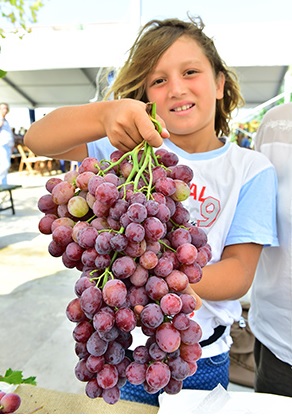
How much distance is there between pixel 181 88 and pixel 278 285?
2.24 feet

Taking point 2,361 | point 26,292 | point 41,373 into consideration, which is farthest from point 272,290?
point 26,292

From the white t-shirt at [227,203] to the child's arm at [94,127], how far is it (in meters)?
0.24

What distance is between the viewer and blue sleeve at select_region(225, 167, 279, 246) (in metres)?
1.04

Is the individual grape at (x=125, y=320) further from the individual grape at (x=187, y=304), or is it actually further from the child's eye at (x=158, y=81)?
the child's eye at (x=158, y=81)

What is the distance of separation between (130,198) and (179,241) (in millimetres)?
105

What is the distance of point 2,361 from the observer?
8.95ft

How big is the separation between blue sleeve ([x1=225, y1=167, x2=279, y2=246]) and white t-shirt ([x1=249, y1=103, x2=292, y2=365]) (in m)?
0.06

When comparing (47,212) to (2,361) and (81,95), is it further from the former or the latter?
(81,95)

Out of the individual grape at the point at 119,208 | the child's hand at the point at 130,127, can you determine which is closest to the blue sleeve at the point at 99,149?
the child's hand at the point at 130,127

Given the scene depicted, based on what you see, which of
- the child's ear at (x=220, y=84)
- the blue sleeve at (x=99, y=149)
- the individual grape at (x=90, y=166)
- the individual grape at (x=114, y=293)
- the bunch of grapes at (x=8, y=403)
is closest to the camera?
the individual grape at (x=114, y=293)

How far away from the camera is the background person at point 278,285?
1160 millimetres

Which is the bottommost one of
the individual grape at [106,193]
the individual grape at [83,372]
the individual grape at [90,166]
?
the individual grape at [83,372]

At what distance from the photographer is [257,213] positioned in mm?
1070

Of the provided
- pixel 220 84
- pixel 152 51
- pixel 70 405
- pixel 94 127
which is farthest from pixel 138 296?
pixel 220 84
